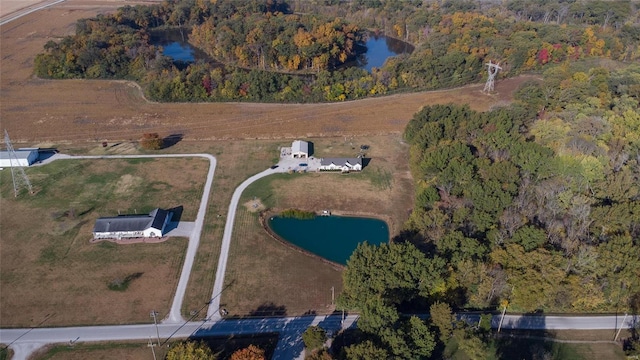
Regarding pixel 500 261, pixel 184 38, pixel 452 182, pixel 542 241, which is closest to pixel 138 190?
pixel 452 182

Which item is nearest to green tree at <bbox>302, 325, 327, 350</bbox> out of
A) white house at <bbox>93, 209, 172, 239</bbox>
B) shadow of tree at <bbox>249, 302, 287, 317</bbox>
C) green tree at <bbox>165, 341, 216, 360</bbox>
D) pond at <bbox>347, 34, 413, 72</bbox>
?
shadow of tree at <bbox>249, 302, 287, 317</bbox>

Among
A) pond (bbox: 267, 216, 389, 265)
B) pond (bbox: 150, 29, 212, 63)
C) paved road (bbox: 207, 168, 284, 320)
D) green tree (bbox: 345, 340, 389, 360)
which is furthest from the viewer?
pond (bbox: 150, 29, 212, 63)

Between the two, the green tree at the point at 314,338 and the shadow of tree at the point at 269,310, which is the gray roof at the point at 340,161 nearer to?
the shadow of tree at the point at 269,310

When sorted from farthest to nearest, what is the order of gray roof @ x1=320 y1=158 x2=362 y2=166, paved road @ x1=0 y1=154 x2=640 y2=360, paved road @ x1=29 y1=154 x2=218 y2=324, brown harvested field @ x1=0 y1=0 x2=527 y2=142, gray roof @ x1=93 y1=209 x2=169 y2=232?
brown harvested field @ x1=0 y1=0 x2=527 y2=142 < gray roof @ x1=320 y1=158 x2=362 y2=166 < gray roof @ x1=93 y1=209 x2=169 y2=232 < paved road @ x1=29 y1=154 x2=218 y2=324 < paved road @ x1=0 y1=154 x2=640 y2=360

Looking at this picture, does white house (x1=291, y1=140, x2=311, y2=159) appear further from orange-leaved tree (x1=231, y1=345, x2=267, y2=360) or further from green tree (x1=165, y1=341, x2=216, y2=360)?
green tree (x1=165, y1=341, x2=216, y2=360)

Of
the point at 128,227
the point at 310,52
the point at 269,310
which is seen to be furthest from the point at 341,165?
the point at 310,52

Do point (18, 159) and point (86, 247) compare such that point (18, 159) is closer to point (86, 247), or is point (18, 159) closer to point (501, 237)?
point (86, 247)
